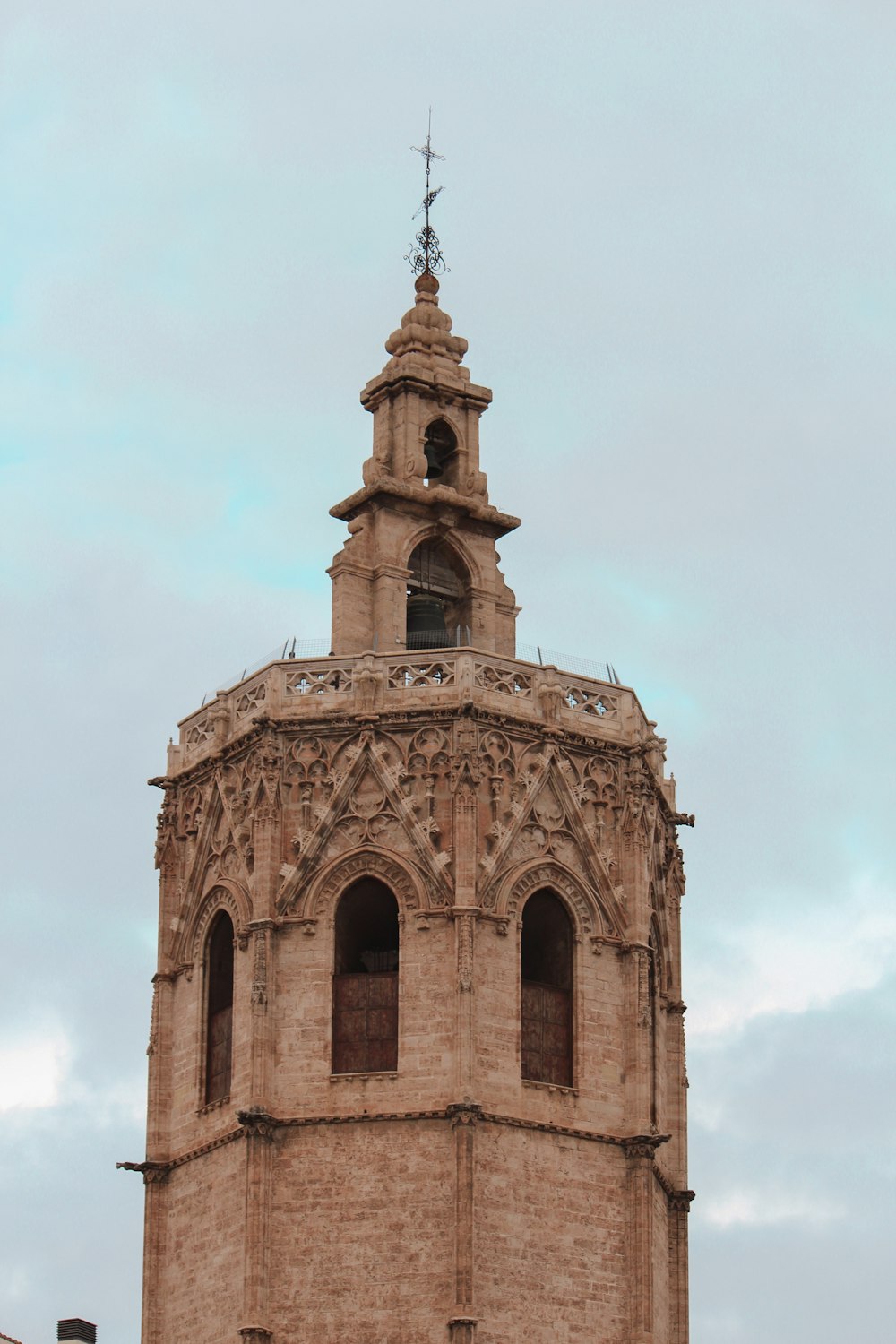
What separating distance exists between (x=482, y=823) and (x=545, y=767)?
169cm

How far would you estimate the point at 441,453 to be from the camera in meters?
76.4

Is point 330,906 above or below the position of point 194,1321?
above

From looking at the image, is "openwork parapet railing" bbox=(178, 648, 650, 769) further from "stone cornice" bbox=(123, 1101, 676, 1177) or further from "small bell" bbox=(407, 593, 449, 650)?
"stone cornice" bbox=(123, 1101, 676, 1177)

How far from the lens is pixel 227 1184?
220 feet

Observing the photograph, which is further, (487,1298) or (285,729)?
(285,729)

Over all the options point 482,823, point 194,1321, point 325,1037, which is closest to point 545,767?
point 482,823

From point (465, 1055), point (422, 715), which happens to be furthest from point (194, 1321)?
point (422, 715)

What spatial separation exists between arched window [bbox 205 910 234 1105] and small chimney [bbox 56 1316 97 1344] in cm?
457

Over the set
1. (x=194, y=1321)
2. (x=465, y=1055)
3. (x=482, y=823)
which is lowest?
(x=194, y=1321)

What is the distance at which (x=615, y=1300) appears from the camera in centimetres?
6650

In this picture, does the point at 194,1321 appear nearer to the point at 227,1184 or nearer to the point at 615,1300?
the point at 227,1184

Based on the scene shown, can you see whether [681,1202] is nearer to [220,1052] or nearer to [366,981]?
[366,981]

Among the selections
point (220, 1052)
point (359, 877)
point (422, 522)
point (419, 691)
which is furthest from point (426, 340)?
point (220, 1052)

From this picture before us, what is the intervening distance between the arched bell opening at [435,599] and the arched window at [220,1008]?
7.06m
